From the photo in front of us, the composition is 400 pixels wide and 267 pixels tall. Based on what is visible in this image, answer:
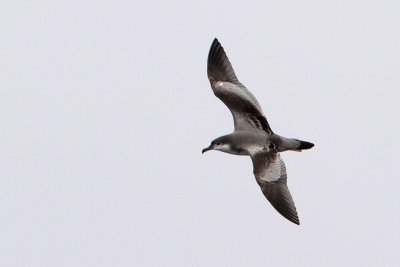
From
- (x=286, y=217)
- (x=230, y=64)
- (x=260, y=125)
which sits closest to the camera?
(x=286, y=217)

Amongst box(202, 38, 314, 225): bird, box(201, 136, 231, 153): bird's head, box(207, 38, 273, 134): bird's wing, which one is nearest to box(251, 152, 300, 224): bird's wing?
box(202, 38, 314, 225): bird

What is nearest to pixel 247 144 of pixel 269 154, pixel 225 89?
pixel 269 154

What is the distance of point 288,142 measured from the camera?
17156mm

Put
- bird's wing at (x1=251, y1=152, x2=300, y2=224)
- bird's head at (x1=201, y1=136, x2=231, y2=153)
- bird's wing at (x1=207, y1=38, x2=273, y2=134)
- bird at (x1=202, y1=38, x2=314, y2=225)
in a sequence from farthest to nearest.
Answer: bird's wing at (x1=207, y1=38, x2=273, y2=134), bird's head at (x1=201, y1=136, x2=231, y2=153), bird at (x1=202, y1=38, x2=314, y2=225), bird's wing at (x1=251, y1=152, x2=300, y2=224)

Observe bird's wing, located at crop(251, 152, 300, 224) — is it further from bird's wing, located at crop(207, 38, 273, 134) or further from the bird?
bird's wing, located at crop(207, 38, 273, 134)

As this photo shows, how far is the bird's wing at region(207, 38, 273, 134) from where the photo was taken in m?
17.4

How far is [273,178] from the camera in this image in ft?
54.7

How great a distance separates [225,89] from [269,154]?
1.98 metres

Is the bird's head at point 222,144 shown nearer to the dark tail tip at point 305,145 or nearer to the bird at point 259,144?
the bird at point 259,144

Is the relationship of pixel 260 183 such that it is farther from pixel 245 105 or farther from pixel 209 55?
pixel 209 55

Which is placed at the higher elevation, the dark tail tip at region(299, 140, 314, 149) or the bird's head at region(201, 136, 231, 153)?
the bird's head at region(201, 136, 231, 153)

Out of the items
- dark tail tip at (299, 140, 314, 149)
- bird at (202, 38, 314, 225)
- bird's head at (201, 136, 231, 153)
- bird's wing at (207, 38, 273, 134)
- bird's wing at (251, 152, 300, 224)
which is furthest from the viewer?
bird's wing at (207, 38, 273, 134)

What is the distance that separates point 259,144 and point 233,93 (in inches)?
59.5

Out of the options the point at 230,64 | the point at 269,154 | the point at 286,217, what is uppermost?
the point at 230,64
